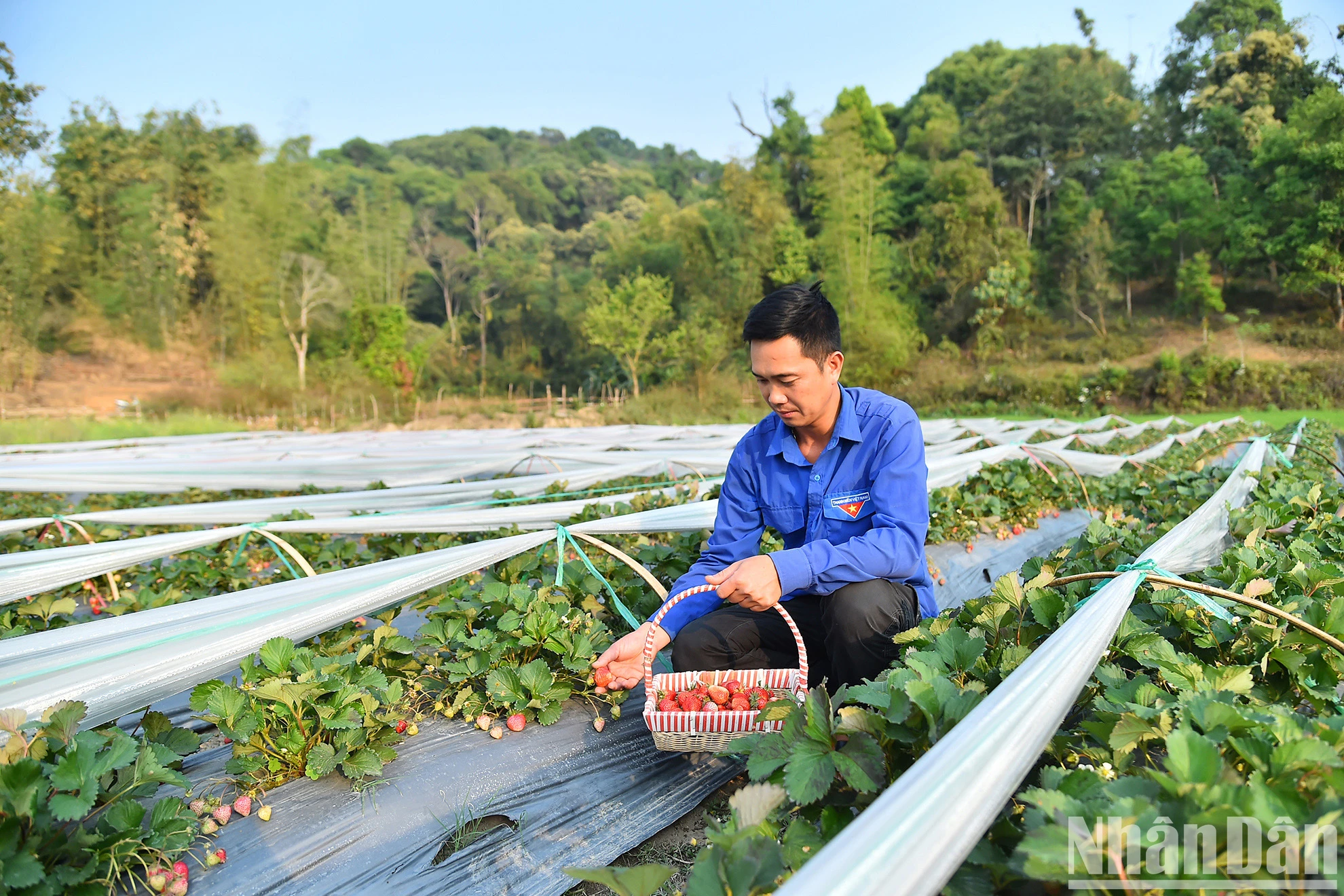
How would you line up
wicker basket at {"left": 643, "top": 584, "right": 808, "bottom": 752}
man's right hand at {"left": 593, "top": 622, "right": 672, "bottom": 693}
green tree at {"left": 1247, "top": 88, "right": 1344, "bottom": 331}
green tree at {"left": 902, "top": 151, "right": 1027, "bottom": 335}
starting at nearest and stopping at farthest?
wicker basket at {"left": 643, "top": 584, "right": 808, "bottom": 752} → man's right hand at {"left": 593, "top": 622, "right": 672, "bottom": 693} → green tree at {"left": 1247, "top": 88, "right": 1344, "bottom": 331} → green tree at {"left": 902, "top": 151, "right": 1027, "bottom": 335}

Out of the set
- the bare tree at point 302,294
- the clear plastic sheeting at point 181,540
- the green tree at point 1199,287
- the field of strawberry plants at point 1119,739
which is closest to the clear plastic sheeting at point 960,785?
the field of strawberry plants at point 1119,739

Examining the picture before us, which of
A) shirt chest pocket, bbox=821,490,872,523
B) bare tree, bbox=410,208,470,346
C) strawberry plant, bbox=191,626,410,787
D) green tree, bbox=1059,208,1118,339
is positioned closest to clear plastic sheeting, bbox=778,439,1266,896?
shirt chest pocket, bbox=821,490,872,523

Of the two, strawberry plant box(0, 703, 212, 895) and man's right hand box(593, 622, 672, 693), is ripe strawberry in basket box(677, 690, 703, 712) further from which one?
strawberry plant box(0, 703, 212, 895)

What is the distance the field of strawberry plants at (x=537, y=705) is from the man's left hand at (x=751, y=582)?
1.12 feet

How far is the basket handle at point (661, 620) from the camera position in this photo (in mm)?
1948

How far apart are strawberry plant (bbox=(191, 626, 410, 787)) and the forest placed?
2277 cm

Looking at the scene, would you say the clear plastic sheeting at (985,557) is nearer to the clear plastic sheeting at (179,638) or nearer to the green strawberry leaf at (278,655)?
the clear plastic sheeting at (179,638)

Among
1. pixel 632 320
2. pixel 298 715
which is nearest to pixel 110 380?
pixel 632 320

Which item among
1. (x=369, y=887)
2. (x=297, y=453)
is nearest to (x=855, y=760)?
(x=369, y=887)

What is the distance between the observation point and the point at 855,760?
127cm

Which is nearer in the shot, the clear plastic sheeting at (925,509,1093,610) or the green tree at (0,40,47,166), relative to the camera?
the clear plastic sheeting at (925,509,1093,610)

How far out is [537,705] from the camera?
2260mm

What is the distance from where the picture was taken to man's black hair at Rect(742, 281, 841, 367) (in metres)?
2.10

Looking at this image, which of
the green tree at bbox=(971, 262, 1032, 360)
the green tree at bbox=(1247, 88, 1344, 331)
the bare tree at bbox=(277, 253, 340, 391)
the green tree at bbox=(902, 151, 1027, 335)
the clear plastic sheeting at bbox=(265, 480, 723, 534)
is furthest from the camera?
the green tree at bbox=(902, 151, 1027, 335)
